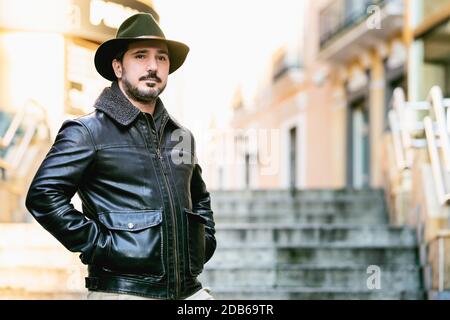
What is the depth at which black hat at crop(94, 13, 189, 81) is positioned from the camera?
227 cm

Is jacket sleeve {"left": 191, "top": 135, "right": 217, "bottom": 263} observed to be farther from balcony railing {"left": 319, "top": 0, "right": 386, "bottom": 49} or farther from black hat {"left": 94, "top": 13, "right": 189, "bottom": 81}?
balcony railing {"left": 319, "top": 0, "right": 386, "bottom": 49}

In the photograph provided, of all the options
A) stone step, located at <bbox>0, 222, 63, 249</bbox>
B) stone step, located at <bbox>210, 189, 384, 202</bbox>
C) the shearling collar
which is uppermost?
the shearling collar

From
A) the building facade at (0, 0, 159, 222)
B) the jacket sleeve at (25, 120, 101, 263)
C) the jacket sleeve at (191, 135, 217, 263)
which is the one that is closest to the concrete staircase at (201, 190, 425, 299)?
the building facade at (0, 0, 159, 222)

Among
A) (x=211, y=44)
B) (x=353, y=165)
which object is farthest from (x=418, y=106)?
(x=353, y=165)

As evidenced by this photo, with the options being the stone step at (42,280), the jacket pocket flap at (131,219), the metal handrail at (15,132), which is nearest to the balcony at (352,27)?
the metal handrail at (15,132)

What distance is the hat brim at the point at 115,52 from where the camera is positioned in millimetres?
2293

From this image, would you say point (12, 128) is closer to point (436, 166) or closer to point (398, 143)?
point (436, 166)

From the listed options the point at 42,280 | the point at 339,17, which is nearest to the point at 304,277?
the point at 42,280

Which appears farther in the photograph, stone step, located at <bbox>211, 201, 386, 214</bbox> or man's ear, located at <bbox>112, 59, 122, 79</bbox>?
stone step, located at <bbox>211, 201, 386, 214</bbox>

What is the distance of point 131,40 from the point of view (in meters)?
2.29

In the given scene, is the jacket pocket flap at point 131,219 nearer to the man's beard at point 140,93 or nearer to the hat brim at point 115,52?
the man's beard at point 140,93

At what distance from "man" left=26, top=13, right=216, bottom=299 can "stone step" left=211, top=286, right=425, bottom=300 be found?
2.76 metres
